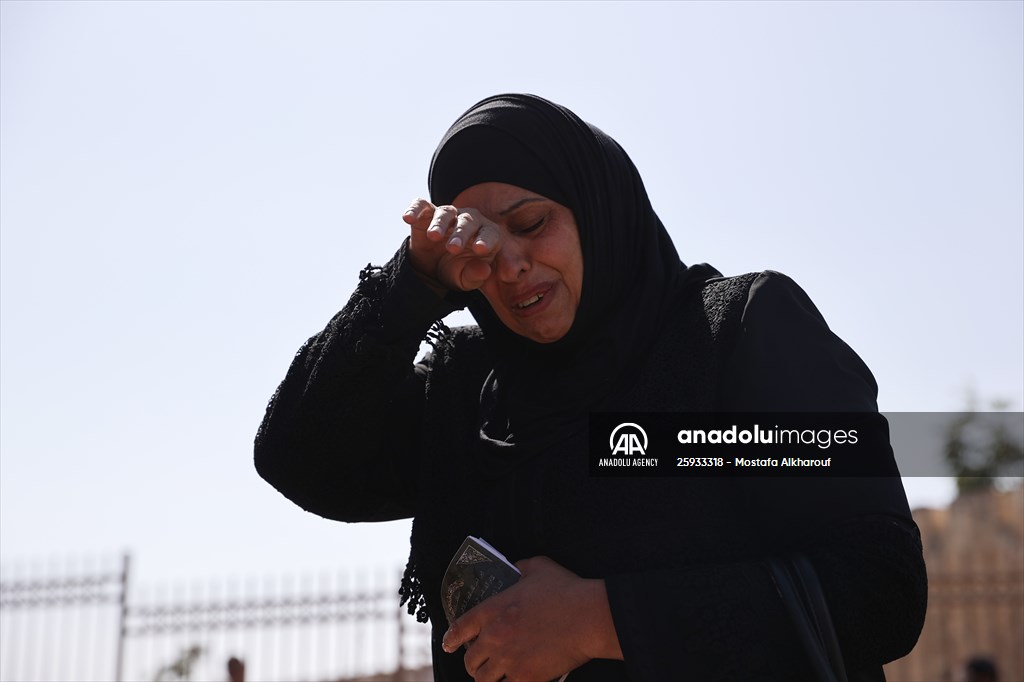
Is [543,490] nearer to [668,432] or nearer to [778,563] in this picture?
[668,432]

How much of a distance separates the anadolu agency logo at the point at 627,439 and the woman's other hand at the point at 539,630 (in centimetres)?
28

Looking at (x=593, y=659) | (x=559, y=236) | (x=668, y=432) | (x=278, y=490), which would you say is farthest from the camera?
(x=278, y=490)

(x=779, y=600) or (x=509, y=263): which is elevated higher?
(x=509, y=263)

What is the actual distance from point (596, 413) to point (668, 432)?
0.52ft

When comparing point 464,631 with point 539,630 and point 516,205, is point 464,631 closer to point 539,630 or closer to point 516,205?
point 539,630

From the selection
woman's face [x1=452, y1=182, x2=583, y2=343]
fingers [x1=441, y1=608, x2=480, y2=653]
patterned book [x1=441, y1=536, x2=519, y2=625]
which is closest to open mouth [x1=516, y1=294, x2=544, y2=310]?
woman's face [x1=452, y1=182, x2=583, y2=343]

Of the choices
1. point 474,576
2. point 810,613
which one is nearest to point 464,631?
point 474,576

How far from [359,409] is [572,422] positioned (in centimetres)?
46

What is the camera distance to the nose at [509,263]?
7.09 ft

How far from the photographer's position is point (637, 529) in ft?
6.47

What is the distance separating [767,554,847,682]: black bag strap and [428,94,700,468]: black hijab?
19.2 inches

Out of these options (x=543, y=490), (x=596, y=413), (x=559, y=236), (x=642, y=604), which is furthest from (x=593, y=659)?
(x=559, y=236)

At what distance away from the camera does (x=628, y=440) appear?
6.81ft

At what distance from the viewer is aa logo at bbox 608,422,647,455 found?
2.05m
